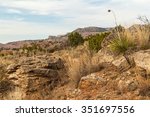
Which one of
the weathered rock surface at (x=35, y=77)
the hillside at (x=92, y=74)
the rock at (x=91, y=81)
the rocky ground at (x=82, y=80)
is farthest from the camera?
the weathered rock surface at (x=35, y=77)

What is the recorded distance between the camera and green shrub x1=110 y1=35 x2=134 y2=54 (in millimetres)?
12359

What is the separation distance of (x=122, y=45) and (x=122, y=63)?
Answer: 63cm

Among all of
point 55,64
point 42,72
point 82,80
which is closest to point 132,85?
point 82,80

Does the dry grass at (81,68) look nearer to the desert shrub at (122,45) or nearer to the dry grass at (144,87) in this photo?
the desert shrub at (122,45)

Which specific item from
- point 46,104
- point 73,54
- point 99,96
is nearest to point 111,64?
point 99,96

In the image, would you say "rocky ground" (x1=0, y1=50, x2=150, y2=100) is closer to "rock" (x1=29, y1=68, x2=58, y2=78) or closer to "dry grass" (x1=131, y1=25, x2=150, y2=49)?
"rock" (x1=29, y1=68, x2=58, y2=78)

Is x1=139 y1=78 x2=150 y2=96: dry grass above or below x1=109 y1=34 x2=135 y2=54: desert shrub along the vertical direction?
below

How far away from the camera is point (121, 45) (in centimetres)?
1235

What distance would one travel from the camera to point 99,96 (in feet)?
36.3

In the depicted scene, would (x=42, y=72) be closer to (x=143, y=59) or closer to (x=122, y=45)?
(x=122, y=45)

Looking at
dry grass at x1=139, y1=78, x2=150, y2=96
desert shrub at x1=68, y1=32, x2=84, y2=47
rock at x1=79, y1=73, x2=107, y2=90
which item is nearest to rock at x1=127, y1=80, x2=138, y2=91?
dry grass at x1=139, y1=78, x2=150, y2=96

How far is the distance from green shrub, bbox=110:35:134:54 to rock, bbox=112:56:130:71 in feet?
1.04

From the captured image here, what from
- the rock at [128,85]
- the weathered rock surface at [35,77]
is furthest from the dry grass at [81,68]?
the rock at [128,85]

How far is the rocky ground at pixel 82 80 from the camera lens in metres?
10.9
